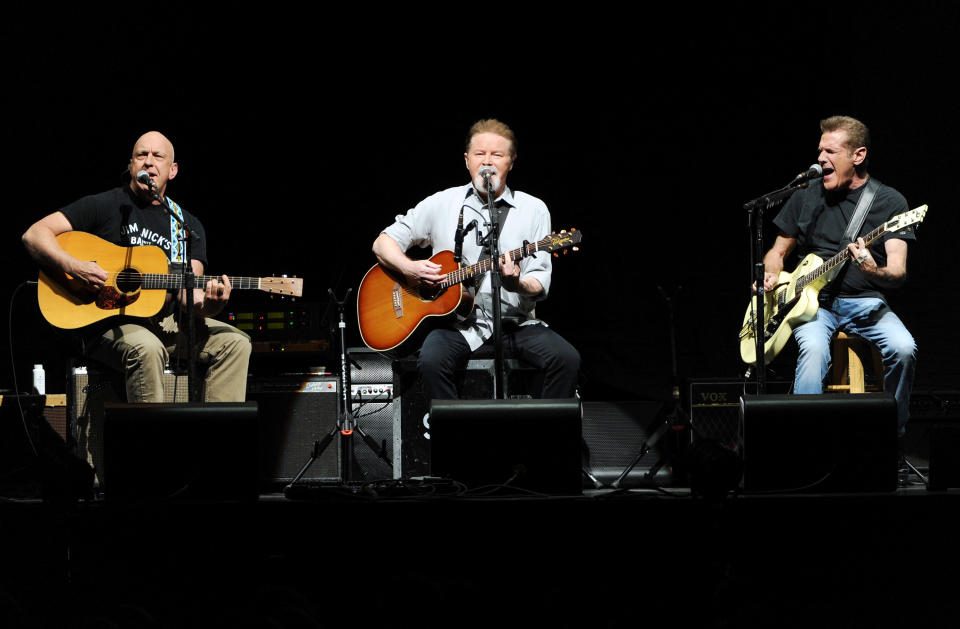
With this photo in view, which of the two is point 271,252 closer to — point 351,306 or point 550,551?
point 351,306

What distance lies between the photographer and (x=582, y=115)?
5.66 m

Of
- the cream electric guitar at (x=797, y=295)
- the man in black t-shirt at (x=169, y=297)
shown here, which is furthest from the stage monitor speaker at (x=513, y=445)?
the man in black t-shirt at (x=169, y=297)

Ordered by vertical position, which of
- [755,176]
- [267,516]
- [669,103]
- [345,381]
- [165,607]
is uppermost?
[669,103]

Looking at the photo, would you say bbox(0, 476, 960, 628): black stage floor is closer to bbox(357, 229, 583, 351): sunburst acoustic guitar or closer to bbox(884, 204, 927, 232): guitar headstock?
bbox(357, 229, 583, 351): sunburst acoustic guitar

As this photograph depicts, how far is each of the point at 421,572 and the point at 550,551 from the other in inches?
16.7

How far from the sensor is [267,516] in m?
2.84

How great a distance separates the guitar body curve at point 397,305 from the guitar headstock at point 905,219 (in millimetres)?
2070

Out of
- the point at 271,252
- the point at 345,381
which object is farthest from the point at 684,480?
the point at 271,252

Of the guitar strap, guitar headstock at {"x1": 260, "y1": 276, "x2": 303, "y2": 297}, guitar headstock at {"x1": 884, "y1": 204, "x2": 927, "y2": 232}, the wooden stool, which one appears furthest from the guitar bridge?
guitar headstock at {"x1": 884, "y1": 204, "x2": 927, "y2": 232}

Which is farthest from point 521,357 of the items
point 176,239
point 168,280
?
point 176,239

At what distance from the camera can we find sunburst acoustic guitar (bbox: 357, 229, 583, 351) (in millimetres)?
4152

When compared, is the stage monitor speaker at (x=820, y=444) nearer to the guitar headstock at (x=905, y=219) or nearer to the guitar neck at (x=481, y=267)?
the guitar neck at (x=481, y=267)

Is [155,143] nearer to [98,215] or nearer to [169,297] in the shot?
[98,215]

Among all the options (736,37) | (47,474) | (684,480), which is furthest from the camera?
(736,37)
